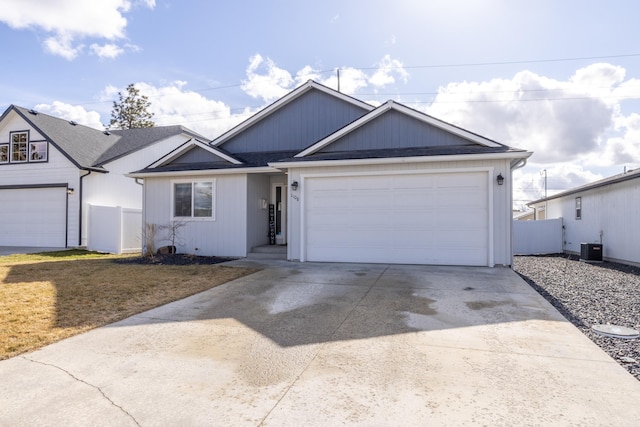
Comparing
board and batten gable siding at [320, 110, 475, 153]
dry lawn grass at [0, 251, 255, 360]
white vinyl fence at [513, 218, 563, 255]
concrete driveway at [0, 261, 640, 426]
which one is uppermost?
board and batten gable siding at [320, 110, 475, 153]

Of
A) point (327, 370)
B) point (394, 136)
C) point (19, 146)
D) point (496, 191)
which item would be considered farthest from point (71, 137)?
point (327, 370)

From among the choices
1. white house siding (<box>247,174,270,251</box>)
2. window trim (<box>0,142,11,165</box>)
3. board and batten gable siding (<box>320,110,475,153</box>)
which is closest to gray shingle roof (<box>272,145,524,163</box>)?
board and batten gable siding (<box>320,110,475,153</box>)

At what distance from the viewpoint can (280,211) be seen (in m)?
13.6

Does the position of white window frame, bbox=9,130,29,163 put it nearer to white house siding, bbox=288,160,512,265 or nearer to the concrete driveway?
the concrete driveway

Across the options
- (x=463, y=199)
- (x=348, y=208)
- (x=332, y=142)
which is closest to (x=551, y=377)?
(x=463, y=199)

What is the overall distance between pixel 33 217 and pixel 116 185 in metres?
3.65

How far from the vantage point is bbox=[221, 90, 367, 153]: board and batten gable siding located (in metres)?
13.7

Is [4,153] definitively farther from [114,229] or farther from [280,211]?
[280,211]

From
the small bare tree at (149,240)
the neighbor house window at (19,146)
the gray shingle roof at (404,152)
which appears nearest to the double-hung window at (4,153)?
the neighbor house window at (19,146)

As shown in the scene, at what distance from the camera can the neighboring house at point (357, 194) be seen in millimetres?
9508

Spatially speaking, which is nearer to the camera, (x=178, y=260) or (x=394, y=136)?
(x=394, y=136)

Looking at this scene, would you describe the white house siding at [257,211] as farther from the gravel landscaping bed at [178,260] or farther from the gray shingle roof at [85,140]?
the gray shingle roof at [85,140]

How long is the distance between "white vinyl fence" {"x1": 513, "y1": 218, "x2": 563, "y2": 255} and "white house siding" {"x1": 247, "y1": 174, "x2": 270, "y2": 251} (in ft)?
35.5

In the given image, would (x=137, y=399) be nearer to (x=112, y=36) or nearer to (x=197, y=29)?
(x=197, y=29)
